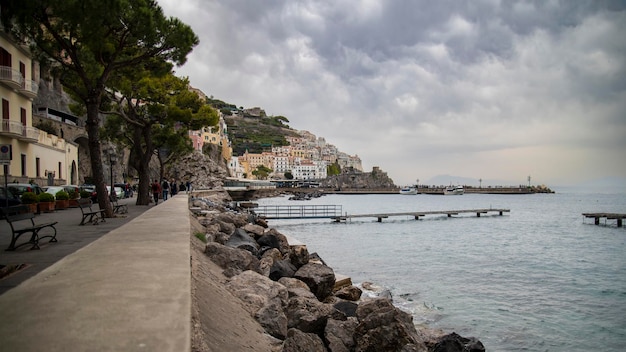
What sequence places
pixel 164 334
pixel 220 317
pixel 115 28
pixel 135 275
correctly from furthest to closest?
pixel 115 28 < pixel 220 317 < pixel 135 275 < pixel 164 334

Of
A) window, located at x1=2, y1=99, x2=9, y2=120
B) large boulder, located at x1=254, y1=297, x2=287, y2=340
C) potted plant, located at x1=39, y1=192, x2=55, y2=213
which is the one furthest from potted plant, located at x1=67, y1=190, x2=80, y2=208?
large boulder, located at x1=254, y1=297, x2=287, y2=340

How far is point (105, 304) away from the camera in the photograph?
11.3ft

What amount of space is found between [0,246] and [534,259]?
23686mm

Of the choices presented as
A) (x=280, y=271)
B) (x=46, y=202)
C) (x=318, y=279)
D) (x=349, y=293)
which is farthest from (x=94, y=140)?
(x=349, y=293)

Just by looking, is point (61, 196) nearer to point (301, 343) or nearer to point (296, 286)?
point (296, 286)

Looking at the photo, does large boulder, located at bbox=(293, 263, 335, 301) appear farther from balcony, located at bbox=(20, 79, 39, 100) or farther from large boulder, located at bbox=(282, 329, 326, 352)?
balcony, located at bbox=(20, 79, 39, 100)

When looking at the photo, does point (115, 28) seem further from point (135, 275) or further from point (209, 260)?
point (135, 275)

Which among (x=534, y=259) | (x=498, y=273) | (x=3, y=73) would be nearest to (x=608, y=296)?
(x=498, y=273)

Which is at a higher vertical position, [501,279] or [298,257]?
[298,257]

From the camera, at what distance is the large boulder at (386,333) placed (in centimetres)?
605

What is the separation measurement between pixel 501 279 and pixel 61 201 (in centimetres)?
2096

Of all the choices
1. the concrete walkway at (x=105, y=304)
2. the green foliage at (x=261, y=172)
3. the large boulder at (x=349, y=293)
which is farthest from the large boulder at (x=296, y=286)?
the green foliage at (x=261, y=172)

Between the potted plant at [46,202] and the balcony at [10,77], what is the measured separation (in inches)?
342

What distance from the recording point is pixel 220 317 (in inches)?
198
